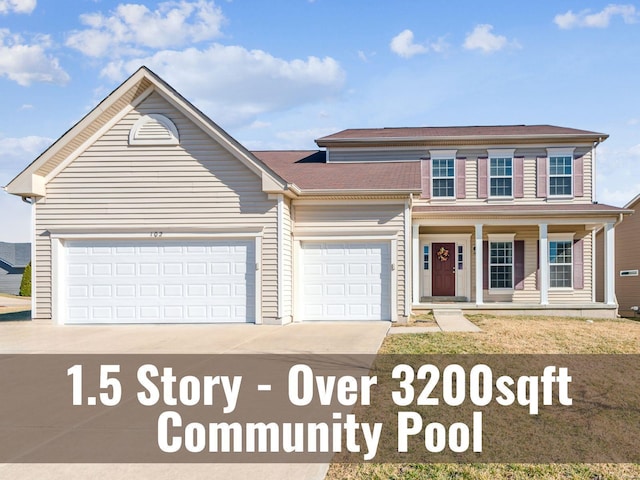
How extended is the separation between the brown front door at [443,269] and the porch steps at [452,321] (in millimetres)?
2901

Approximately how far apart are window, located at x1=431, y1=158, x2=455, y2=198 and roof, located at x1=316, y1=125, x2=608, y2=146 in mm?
904

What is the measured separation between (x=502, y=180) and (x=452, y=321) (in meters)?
7.58

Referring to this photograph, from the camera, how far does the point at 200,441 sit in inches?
222

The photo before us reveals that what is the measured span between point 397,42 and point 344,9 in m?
2.39

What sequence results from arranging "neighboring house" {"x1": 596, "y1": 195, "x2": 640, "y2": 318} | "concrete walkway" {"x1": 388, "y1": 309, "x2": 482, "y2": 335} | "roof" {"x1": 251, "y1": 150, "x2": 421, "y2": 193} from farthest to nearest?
"neighboring house" {"x1": 596, "y1": 195, "x2": 640, "y2": 318}, "roof" {"x1": 251, "y1": 150, "x2": 421, "y2": 193}, "concrete walkway" {"x1": 388, "y1": 309, "x2": 482, "y2": 335}

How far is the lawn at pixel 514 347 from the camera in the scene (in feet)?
16.0

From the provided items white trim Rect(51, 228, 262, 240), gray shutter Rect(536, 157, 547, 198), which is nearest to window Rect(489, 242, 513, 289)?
gray shutter Rect(536, 157, 547, 198)

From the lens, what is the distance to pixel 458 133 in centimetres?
2152

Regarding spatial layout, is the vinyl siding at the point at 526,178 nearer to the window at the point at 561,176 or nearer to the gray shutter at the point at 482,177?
the gray shutter at the point at 482,177

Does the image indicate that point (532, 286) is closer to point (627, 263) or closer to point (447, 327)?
point (627, 263)

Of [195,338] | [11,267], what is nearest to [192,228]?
[195,338]

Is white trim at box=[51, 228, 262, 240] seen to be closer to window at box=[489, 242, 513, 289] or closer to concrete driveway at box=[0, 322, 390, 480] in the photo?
concrete driveway at box=[0, 322, 390, 480]

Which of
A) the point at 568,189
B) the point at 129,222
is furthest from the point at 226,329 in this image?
the point at 568,189

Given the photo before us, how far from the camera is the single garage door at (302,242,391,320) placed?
15.5m
